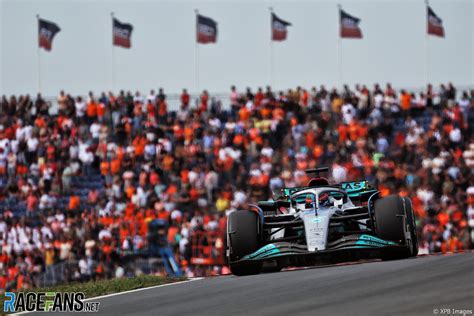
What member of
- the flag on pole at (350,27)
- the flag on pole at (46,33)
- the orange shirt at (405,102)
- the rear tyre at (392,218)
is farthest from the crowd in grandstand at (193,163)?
the rear tyre at (392,218)

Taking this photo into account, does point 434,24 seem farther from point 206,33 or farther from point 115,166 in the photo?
point 115,166

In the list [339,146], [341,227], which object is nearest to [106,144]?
[339,146]

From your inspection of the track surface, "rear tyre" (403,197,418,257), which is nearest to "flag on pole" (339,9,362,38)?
the track surface

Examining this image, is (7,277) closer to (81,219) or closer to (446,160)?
(81,219)

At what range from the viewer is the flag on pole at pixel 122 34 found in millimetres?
44094

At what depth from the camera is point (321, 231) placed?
17.3m

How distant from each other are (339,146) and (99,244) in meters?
6.75

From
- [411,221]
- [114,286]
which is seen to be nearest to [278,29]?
[114,286]

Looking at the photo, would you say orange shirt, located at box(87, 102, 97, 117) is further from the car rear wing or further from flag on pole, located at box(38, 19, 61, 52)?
the car rear wing

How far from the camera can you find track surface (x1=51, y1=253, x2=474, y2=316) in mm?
14391

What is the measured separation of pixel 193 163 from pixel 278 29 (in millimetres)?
11207

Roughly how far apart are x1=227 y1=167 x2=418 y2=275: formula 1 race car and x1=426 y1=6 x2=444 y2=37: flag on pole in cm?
2181

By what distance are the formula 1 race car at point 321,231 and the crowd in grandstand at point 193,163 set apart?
831 centimetres

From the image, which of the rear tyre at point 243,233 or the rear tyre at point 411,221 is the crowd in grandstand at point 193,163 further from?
the rear tyre at point 243,233
